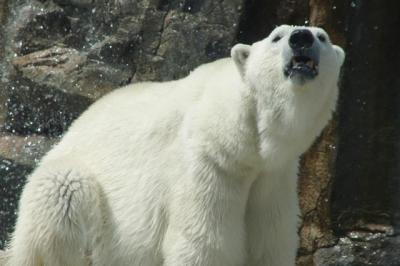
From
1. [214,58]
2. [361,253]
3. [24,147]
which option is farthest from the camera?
[24,147]

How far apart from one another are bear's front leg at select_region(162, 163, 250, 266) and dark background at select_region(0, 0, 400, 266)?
227 centimetres

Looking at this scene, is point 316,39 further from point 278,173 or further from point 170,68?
point 170,68

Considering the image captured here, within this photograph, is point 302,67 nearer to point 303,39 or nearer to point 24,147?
point 303,39

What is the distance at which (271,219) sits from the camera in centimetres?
587

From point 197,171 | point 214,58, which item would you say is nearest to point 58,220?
point 197,171

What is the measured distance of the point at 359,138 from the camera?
7906 millimetres

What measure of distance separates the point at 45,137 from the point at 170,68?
3.90ft

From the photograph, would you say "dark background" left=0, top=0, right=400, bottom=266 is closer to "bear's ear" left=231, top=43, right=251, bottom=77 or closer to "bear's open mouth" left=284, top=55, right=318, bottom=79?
"bear's ear" left=231, top=43, right=251, bottom=77

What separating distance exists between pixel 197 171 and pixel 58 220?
897 mm

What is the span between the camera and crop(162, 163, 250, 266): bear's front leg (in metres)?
5.69

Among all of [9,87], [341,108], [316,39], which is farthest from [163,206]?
[9,87]

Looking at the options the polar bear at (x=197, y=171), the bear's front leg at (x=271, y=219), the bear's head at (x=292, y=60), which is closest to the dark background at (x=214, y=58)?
the polar bear at (x=197, y=171)

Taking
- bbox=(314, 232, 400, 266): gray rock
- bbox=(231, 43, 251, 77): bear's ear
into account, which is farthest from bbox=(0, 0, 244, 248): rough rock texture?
bbox=(231, 43, 251, 77): bear's ear

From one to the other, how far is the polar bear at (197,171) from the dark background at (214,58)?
6.21ft
